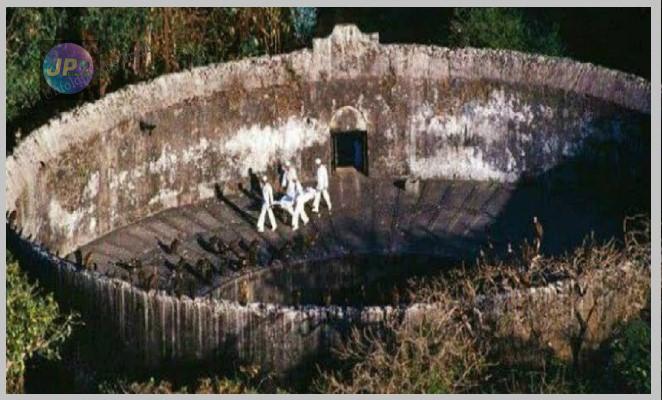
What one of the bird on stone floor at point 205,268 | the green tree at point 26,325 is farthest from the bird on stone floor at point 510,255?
the green tree at point 26,325

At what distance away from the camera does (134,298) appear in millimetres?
33219

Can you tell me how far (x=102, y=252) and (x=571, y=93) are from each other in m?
12.0

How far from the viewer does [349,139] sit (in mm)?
45719

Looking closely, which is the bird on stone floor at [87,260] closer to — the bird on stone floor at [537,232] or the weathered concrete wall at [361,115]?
the weathered concrete wall at [361,115]

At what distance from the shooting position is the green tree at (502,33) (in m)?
47.3

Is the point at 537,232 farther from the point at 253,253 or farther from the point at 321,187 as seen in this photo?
the point at 253,253

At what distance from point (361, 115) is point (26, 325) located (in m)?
14.1

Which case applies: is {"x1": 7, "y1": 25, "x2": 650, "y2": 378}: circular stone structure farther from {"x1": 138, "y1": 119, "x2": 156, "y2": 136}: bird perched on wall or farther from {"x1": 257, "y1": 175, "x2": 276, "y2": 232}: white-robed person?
{"x1": 257, "y1": 175, "x2": 276, "y2": 232}: white-robed person

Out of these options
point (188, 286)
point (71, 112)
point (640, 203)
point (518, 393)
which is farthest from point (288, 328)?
point (640, 203)

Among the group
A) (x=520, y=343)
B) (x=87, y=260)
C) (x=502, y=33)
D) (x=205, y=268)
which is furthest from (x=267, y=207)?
(x=520, y=343)

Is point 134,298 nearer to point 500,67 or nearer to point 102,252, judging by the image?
point 102,252

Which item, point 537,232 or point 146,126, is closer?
point 537,232

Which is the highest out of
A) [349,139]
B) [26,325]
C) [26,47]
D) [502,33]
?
[502,33]

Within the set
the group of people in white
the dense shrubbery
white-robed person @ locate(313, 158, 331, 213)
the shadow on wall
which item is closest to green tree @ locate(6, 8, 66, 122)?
the group of people in white
